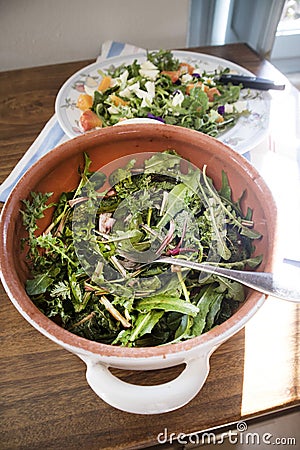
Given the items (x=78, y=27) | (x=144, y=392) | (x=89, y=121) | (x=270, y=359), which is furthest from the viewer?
(x=78, y=27)

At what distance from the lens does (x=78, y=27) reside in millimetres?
1100

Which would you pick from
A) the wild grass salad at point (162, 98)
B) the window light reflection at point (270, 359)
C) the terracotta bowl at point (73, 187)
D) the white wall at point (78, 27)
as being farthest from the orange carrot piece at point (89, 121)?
the window light reflection at point (270, 359)

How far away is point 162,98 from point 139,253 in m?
0.46

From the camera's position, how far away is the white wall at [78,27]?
1.04 m

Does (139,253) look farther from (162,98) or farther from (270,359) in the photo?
(162,98)

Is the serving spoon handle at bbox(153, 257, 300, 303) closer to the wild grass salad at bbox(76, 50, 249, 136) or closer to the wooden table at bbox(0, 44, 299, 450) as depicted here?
the wooden table at bbox(0, 44, 299, 450)

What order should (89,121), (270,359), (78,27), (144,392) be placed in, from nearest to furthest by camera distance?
1. (144,392)
2. (270,359)
3. (89,121)
4. (78,27)

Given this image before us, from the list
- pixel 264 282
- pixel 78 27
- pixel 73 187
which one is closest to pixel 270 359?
pixel 264 282

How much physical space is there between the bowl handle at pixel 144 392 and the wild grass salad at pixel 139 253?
4 centimetres

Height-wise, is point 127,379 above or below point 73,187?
below

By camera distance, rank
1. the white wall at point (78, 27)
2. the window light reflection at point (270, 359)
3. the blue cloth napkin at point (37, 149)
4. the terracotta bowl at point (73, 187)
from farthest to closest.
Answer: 1. the white wall at point (78, 27)
2. the blue cloth napkin at point (37, 149)
3. the window light reflection at point (270, 359)
4. the terracotta bowl at point (73, 187)

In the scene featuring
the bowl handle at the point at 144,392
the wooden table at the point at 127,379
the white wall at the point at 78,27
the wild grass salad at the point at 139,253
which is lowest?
the wooden table at the point at 127,379

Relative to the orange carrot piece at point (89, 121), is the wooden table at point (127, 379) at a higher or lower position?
lower

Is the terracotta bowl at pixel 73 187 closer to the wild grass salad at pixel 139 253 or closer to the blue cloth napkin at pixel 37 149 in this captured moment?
the wild grass salad at pixel 139 253
